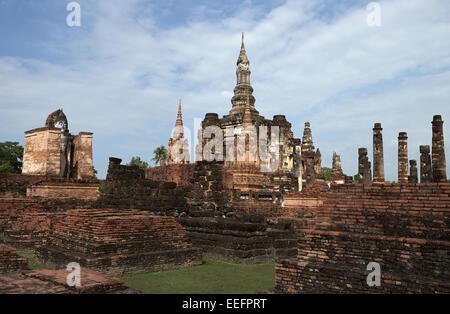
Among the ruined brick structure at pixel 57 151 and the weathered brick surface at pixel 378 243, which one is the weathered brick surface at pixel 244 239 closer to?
the weathered brick surface at pixel 378 243

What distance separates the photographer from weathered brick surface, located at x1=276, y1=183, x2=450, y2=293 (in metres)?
4.71

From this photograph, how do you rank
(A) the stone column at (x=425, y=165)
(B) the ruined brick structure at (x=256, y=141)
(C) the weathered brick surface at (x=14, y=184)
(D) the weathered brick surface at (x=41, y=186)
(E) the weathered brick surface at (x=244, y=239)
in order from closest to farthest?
1. (E) the weathered brick surface at (x=244, y=239)
2. (D) the weathered brick surface at (x=41, y=186)
3. (C) the weathered brick surface at (x=14, y=184)
4. (A) the stone column at (x=425, y=165)
5. (B) the ruined brick structure at (x=256, y=141)

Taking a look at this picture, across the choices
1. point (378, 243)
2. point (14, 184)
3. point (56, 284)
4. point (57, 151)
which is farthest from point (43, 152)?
point (378, 243)

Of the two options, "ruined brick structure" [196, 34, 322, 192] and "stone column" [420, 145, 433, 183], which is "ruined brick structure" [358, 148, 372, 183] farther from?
"ruined brick structure" [196, 34, 322, 192]

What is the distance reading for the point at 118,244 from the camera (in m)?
7.41

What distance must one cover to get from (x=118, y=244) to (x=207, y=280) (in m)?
2.00

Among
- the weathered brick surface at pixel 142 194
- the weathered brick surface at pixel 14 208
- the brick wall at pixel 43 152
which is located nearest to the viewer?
the weathered brick surface at pixel 14 208

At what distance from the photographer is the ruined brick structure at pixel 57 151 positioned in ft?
51.7

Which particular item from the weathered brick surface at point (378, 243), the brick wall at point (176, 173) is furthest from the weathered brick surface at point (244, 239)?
the brick wall at point (176, 173)

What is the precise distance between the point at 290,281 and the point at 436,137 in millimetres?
12946

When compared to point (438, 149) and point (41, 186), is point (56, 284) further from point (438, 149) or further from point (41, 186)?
point (438, 149)

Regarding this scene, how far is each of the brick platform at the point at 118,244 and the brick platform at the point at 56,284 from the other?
1205 mm

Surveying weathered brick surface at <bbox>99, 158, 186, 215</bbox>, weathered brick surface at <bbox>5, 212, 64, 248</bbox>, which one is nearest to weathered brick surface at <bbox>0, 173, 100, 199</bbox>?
weathered brick surface at <bbox>99, 158, 186, 215</bbox>
